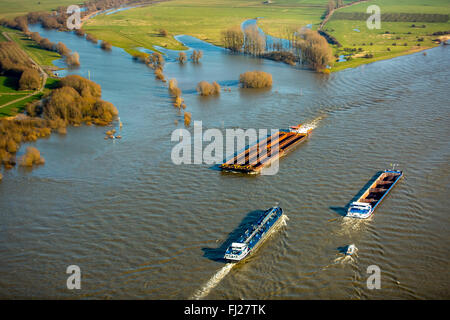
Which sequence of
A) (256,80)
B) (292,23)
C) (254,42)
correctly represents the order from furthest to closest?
(292,23), (254,42), (256,80)

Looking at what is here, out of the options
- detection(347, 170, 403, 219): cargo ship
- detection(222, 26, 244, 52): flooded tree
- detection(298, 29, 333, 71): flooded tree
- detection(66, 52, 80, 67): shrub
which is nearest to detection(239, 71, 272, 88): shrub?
detection(298, 29, 333, 71): flooded tree

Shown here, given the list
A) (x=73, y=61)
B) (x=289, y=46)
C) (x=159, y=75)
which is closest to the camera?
(x=159, y=75)

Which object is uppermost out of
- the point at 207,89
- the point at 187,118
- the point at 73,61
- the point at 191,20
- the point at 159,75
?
the point at 191,20

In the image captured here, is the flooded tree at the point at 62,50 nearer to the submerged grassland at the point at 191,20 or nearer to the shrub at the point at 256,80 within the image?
the submerged grassland at the point at 191,20

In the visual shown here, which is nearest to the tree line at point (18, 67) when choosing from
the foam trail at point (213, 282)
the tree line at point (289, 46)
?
the tree line at point (289, 46)

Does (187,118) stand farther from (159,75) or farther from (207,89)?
(159,75)

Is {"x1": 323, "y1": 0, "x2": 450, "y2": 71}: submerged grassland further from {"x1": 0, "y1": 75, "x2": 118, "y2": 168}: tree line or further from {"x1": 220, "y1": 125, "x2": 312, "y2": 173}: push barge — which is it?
{"x1": 0, "y1": 75, "x2": 118, "y2": 168}: tree line

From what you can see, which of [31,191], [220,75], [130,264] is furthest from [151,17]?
[130,264]

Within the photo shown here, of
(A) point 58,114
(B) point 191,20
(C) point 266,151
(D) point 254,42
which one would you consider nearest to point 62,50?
(D) point 254,42
